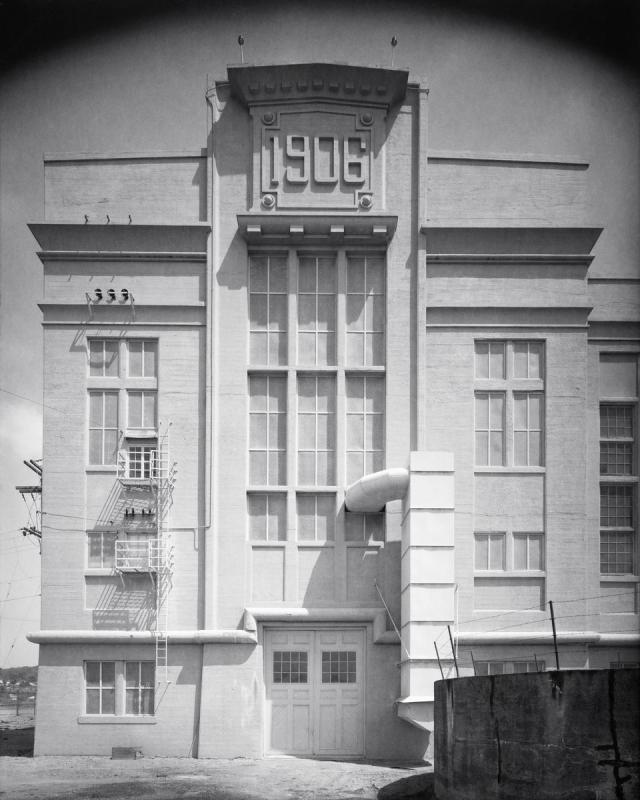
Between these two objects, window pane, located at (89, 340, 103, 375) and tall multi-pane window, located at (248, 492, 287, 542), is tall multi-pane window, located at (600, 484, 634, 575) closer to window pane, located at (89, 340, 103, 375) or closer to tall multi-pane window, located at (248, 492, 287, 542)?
tall multi-pane window, located at (248, 492, 287, 542)

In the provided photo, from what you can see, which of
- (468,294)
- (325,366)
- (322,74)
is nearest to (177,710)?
(325,366)

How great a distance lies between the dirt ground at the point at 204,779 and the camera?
19531 millimetres

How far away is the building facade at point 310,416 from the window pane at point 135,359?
54 mm

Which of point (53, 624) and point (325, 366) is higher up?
point (325, 366)

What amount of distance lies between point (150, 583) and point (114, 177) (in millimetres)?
11068

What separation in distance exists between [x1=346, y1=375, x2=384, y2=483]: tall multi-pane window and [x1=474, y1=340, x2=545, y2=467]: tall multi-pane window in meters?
2.62

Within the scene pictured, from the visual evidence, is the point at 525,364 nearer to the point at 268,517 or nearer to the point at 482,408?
the point at 482,408

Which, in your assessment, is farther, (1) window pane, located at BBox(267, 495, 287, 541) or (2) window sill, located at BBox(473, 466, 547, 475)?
Answer: (2) window sill, located at BBox(473, 466, 547, 475)

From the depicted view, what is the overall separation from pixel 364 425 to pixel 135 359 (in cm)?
644

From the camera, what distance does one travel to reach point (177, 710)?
24.6 m

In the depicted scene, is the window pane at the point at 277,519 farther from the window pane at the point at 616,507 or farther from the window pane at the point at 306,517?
the window pane at the point at 616,507

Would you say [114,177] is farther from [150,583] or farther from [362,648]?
[362,648]

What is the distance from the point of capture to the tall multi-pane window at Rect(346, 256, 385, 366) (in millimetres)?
26469

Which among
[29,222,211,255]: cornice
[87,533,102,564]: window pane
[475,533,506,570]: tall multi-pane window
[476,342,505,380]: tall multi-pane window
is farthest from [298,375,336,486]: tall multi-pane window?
[87,533,102,564]: window pane
